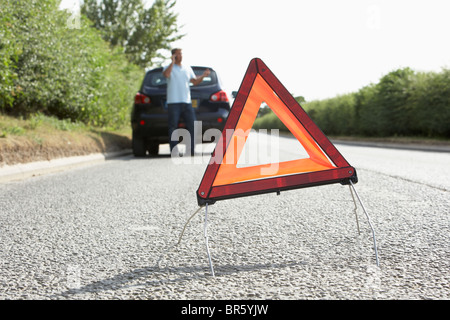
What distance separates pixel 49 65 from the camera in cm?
933

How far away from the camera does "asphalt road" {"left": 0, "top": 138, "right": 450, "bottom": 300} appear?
6.93 ft

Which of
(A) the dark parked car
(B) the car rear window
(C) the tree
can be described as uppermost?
(C) the tree

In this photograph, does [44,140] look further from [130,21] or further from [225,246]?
→ [130,21]

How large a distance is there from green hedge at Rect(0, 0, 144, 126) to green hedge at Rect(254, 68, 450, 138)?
7.64 meters

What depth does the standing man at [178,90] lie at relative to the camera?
802 cm

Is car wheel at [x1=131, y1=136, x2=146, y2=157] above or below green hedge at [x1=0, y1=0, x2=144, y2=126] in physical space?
below

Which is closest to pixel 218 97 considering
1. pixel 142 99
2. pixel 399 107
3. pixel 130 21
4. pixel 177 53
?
pixel 142 99

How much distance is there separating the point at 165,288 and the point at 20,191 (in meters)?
3.91

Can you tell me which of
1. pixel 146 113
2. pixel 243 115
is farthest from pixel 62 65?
pixel 243 115

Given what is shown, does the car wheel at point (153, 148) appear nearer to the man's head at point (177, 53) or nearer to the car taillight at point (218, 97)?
the car taillight at point (218, 97)

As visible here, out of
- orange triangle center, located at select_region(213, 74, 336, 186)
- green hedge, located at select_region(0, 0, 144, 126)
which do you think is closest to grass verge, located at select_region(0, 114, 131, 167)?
green hedge, located at select_region(0, 0, 144, 126)

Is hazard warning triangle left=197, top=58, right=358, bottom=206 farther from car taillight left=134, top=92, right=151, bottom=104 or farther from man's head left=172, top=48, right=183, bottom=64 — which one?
car taillight left=134, top=92, right=151, bottom=104

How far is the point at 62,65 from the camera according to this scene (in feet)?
32.2

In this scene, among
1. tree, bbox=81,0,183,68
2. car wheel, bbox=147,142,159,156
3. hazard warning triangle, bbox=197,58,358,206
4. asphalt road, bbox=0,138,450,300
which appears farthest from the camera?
tree, bbox=81,0,183,68
